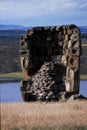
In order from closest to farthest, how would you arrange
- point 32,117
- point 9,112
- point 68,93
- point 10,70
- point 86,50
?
point 32,117 → point 9,112 → point 68,93 → point 10,70 → point 86,50

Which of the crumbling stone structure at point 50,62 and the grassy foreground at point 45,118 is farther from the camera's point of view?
the crumbling stone structure at point 50,62

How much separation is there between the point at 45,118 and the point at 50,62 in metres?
16.1

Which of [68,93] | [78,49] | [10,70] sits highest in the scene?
[78,49]

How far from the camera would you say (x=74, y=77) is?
36.6 m

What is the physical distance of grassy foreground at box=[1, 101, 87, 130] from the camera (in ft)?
68.7

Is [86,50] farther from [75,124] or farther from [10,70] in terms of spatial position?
[75,124]

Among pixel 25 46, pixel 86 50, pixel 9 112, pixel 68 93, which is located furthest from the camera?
pixel 86 50

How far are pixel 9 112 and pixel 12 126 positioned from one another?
4.19 meters

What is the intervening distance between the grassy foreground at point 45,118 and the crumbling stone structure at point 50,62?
339 inches

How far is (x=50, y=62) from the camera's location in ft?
128

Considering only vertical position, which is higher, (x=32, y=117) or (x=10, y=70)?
→ (x=32, y=117)

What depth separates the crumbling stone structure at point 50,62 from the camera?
37.0m

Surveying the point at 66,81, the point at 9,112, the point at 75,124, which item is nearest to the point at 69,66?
the point at 66,81

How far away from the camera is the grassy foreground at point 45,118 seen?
21.0 meters
